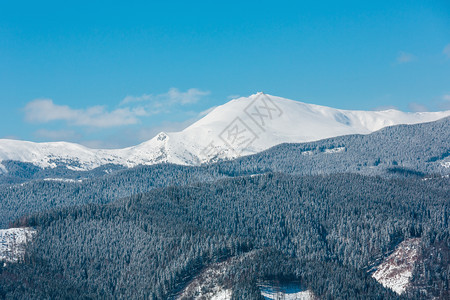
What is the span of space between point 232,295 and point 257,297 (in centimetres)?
887

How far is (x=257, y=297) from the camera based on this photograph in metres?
197

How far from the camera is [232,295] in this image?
19888 cm
